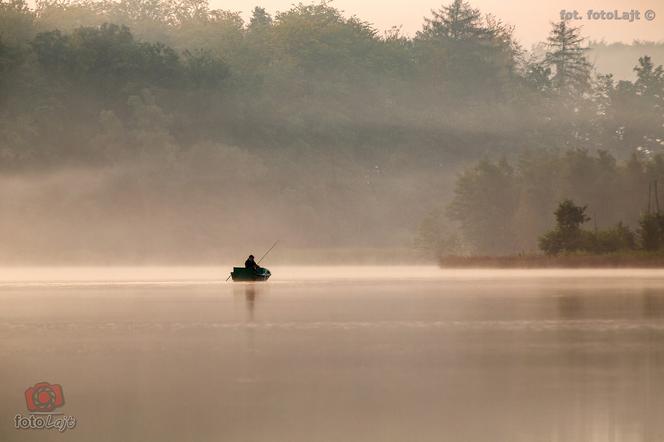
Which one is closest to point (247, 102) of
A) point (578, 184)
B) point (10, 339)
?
point (578, 184)

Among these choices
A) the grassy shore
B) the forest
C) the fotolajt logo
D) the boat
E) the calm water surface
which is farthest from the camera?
the forest

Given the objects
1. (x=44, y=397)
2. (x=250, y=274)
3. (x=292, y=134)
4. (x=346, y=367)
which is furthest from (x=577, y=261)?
(x=292, y=134)

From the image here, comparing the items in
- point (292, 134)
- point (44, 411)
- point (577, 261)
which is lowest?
point (44, 411)

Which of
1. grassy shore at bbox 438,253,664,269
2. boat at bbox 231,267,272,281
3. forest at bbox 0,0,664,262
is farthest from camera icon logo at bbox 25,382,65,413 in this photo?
forest at bbox 0,0,664,262

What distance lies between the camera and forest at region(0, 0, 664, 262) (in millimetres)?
87875

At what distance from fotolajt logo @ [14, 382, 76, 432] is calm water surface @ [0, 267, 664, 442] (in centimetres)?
22

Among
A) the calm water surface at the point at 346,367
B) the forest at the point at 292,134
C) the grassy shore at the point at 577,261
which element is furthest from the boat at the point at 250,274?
the forest at the point at 292,134

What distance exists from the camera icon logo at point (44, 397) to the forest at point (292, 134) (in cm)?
6329

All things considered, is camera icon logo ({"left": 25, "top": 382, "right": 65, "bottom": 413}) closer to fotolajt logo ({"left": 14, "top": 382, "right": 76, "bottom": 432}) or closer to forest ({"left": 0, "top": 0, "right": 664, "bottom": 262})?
fotolajt logo ({"left": 14, "top": 382, "right": 76, "bottom": 432})

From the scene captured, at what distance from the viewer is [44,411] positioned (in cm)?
1781

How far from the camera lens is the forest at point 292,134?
3460 inches

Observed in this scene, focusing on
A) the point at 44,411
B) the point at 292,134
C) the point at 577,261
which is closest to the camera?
the point at 44,411

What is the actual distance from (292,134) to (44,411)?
108685 mm

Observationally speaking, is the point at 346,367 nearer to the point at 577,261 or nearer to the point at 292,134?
the point at 577,261
